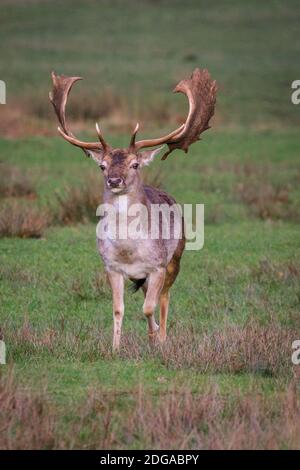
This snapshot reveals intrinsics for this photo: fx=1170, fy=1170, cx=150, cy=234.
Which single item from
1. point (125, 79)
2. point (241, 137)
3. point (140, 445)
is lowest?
point (140, 445)

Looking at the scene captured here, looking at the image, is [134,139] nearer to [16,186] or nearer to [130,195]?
[130,195]

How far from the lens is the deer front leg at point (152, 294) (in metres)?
10.8

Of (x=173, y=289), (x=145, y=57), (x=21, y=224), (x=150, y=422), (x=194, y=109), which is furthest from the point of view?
(x=145, y=57)

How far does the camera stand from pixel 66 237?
15.9 meters

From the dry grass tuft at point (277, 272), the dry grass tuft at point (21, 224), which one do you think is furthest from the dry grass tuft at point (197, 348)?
the dry grass tuft at point (21, 224)

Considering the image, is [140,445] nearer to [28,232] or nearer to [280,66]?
[28,232]

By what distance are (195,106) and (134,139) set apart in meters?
1.16

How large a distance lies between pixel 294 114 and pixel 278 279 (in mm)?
18521

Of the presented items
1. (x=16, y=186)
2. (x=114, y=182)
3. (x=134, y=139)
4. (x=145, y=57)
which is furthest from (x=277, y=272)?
(x=145, y=57)

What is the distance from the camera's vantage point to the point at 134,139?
1057cm

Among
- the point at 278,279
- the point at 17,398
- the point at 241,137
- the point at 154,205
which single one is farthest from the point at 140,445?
the point at 241,137

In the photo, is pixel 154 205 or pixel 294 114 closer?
pixel 154 205

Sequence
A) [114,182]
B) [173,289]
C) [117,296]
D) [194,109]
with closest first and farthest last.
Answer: [114,182] → [117,296] → [194,109] → [173,289]

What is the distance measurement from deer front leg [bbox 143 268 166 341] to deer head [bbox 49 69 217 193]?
88 cm
